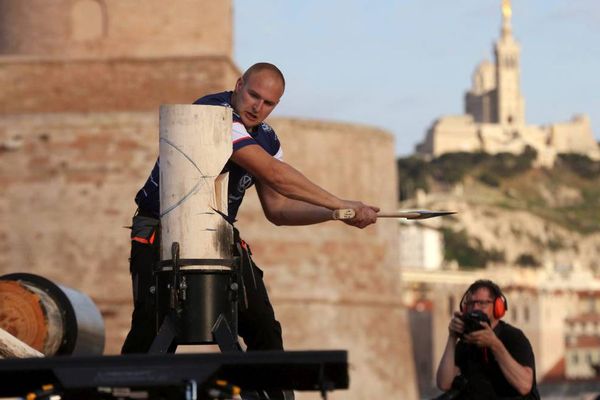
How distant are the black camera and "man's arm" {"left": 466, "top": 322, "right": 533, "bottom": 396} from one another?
0.03m

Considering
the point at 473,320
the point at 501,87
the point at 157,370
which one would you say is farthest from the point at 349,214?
the point at 501,87

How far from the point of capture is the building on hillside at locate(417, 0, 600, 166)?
144625 mm

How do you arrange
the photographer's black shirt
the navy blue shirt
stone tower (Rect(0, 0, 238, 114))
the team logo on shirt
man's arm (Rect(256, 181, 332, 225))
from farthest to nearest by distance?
stone tower (Rect(0, 0, 238, 114)), the photographer's black shirt, man's arm (Rect(256, 181, 332, 225)), the team logo on shirt, the navy blue shirt

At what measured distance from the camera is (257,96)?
219 inches

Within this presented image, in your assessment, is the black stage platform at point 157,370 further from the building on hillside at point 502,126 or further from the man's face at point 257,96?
the building on hillside at point 502,126

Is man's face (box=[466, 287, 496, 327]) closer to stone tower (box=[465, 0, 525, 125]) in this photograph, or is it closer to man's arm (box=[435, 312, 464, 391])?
man's arm (box=[435, 312, 464, 391])

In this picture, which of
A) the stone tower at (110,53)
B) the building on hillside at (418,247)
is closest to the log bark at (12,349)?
the stone tower at (110,53)

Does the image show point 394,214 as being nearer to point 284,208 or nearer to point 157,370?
point 284,208

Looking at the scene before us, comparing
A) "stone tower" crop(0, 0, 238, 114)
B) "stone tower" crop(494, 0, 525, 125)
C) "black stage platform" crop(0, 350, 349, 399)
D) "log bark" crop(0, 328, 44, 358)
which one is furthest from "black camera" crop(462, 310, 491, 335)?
"stone tower" crop(494, 0, 525, 125)

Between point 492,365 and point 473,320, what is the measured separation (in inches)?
7.7

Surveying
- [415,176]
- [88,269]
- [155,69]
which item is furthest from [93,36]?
[415,176]

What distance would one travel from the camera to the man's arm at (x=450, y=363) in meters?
6.07

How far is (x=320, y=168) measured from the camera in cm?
2875

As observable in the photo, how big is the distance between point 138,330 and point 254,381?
1053 millimetres
